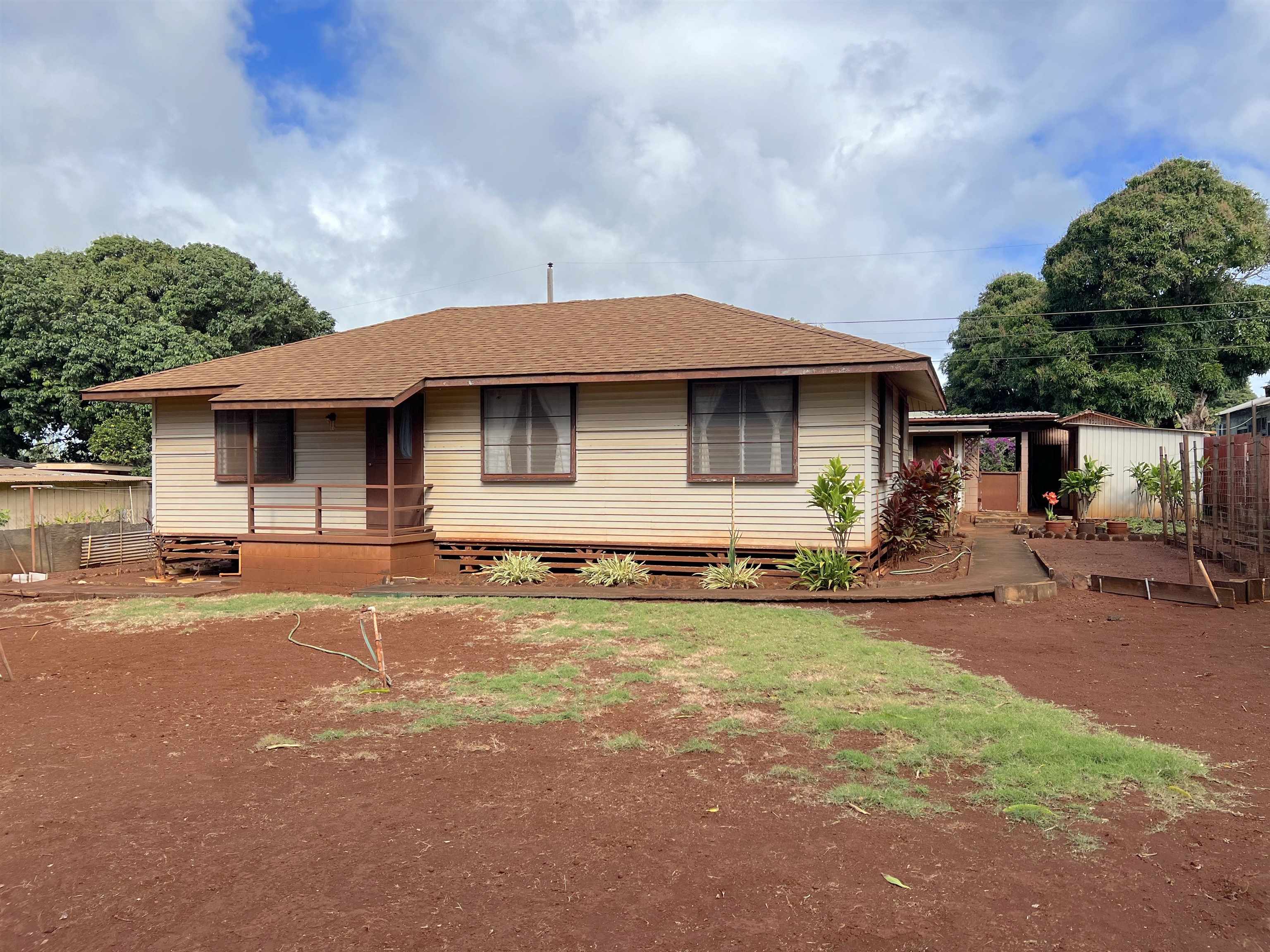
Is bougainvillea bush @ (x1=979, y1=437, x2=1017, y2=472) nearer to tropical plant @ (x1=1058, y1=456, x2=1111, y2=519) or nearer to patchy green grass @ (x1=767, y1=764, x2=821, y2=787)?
tropical plant @ (x1=1058, y1=456, x2=1111, y2=519)

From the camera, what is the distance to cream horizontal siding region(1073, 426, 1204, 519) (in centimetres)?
2153

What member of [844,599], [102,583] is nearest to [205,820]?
[844,599]

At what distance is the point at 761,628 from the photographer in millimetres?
8961

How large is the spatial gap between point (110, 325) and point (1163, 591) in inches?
1015

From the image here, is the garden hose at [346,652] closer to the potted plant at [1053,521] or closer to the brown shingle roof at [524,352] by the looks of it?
the brown shingle roof at [524,352]

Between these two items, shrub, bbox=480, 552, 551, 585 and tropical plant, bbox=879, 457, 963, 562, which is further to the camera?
tropical plant, bbox=879, 457, 963, 562

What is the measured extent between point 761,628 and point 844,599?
185 cm

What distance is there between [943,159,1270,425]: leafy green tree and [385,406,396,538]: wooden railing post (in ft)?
79.0

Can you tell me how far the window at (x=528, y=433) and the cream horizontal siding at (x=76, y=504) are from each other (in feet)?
33.2

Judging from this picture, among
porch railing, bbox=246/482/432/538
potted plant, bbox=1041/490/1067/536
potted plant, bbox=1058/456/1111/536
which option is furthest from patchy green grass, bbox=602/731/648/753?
potted plant, bbox=1058/456/1111/536

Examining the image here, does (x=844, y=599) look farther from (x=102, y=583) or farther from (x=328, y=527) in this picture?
(x=102, y=583)

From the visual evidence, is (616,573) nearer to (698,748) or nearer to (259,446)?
(259,446)

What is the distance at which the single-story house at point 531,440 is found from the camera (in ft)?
39.0

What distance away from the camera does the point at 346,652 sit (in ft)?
27.4
